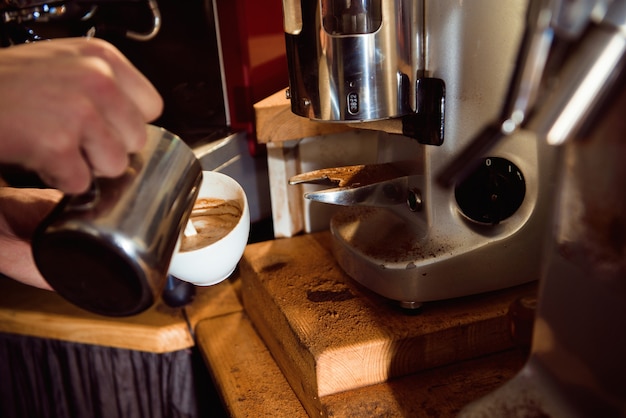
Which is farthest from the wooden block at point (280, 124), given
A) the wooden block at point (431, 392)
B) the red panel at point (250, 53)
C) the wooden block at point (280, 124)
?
the wooden block at point (431, 392)

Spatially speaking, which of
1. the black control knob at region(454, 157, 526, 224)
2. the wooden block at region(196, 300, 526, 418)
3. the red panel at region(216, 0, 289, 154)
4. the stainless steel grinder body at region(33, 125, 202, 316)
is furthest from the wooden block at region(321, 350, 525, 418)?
the red panel at region(216, 0, 289, 154)

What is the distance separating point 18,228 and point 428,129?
43cm

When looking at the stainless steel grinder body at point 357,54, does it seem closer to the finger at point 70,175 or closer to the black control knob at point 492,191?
the black control knob at point 492,191

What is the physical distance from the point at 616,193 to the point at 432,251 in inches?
12.7

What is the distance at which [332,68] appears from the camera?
56 centimetres

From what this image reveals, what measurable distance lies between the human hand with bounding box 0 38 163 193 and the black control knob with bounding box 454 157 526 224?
350 millimetres

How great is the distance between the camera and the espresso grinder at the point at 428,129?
549 mm

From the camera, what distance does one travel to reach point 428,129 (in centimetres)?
58

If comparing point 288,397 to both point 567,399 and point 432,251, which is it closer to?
point 432,251

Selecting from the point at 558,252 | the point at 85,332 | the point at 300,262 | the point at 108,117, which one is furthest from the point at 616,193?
the point at 85,332

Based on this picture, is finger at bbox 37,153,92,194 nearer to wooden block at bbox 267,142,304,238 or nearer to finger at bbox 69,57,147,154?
finger at bbox 69,57,147,154

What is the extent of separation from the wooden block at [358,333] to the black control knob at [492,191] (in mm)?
107

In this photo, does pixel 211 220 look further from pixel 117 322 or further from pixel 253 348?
pixel 117 322

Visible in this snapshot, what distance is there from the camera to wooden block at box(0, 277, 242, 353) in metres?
0.84
